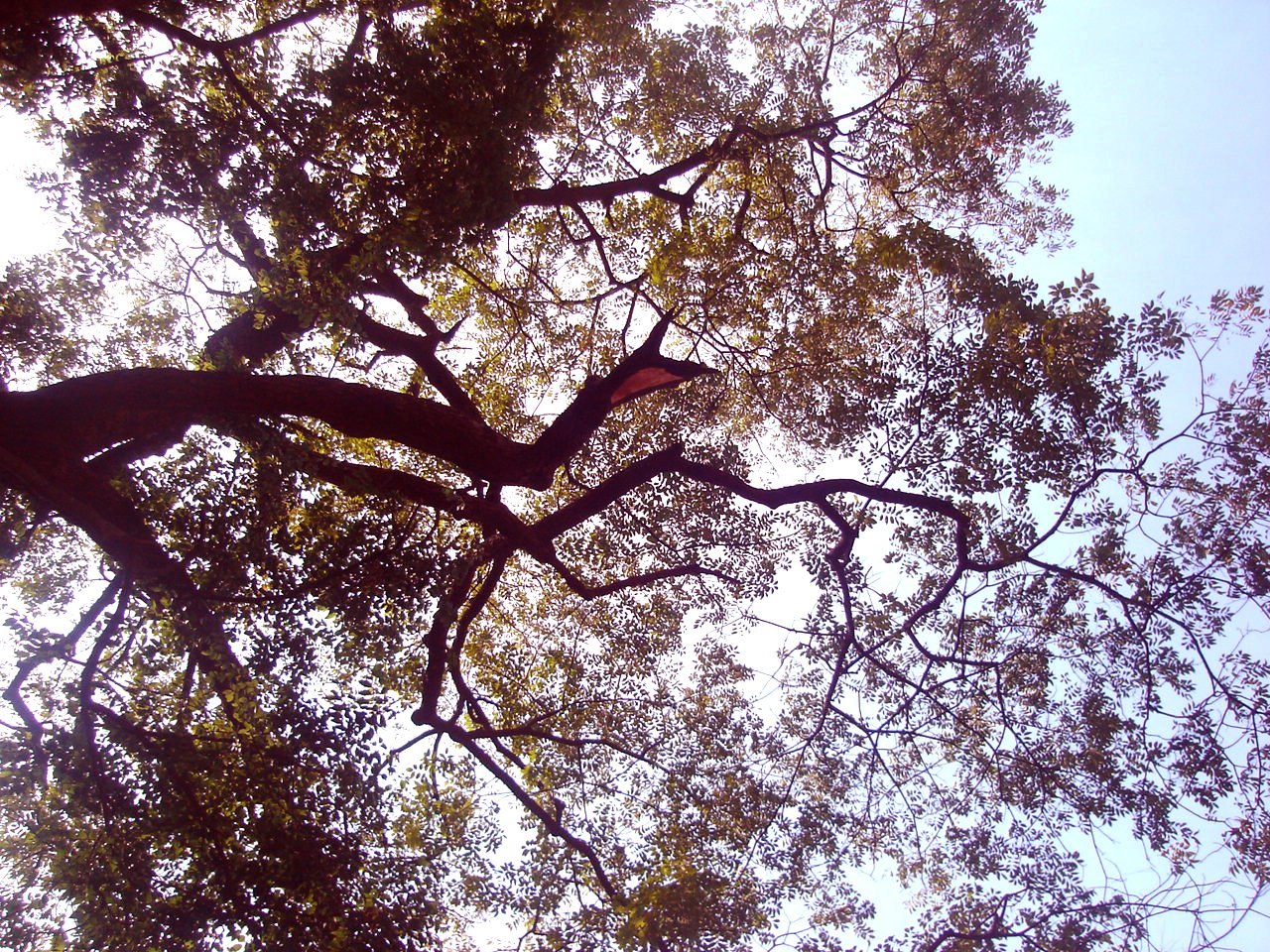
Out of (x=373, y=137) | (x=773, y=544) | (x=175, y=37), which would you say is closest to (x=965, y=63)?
(x=773, y=544)

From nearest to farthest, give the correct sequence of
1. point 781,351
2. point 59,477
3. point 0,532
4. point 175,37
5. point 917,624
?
1. point 59,477
2. point 0,532
3. point 175,37
4. point 917,624
5. point 781,351

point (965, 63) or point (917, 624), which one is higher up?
point (965, 63)

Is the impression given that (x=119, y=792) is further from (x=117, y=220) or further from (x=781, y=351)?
(x=781, y=351)

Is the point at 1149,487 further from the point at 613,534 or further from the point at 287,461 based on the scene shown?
the point at 287,461

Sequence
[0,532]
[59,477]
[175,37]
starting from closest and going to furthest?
[59,477], [0,532], [175,37]

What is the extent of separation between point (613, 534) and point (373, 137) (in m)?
4.43

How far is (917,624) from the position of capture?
7.02 m

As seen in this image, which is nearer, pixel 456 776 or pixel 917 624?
pixel 917 624

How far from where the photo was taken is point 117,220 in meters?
6.64

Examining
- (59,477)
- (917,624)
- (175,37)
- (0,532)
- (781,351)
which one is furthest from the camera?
(781,351)

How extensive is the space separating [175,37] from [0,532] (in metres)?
4.38

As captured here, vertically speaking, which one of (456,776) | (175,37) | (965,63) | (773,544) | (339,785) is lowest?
(339,785)

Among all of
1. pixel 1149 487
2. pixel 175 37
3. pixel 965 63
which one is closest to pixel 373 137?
pixel 175 37

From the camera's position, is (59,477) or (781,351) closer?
(59,477)
